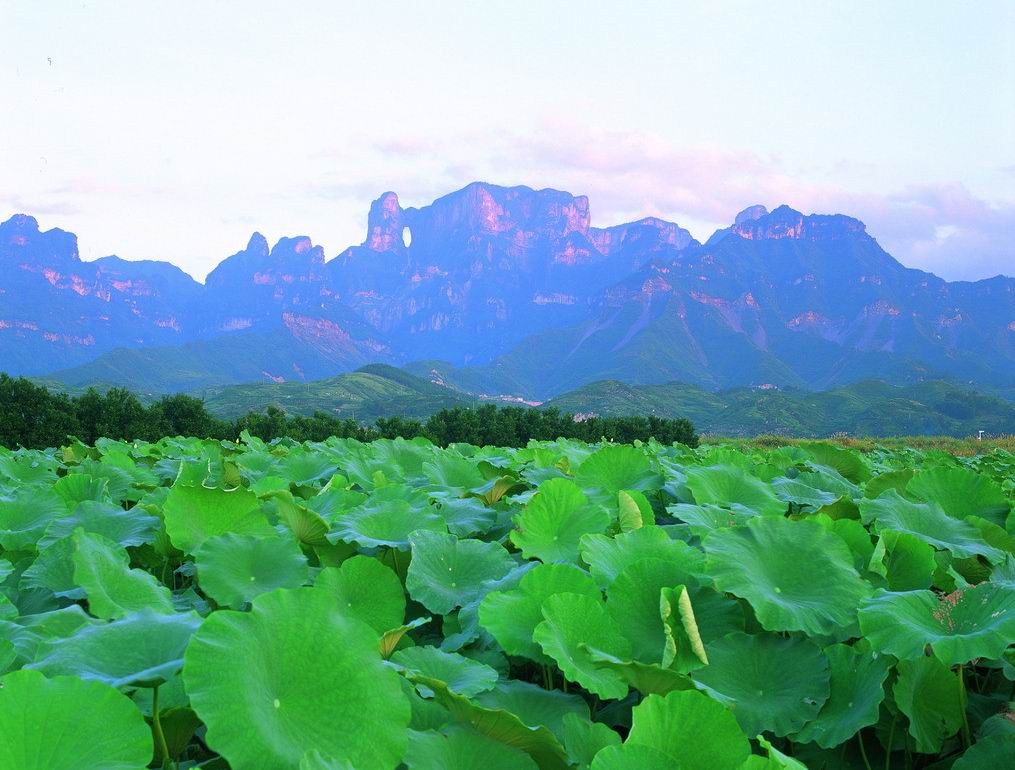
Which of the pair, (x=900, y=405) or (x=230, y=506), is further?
(x=900, y=405)

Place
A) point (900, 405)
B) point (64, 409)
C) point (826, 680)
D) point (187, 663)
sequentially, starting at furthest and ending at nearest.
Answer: point (900, 405) → point (64, 409) → point (826, 680) → point (187, 663)

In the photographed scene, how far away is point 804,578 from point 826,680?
0.87 ft

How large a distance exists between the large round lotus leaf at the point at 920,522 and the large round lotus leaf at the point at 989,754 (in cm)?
85

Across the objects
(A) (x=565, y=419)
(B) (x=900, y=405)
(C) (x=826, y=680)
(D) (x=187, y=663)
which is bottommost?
(B) (x=900, y=405)

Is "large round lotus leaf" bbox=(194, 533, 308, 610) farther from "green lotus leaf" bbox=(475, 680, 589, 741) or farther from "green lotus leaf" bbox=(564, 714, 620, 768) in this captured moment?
"green lotus leaf" bbox=(564, 714, 620, 768)

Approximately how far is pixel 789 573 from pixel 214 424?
75.3 feet

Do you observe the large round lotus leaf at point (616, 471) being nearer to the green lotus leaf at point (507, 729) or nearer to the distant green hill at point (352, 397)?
the green lotus leaf at point (507, 729)

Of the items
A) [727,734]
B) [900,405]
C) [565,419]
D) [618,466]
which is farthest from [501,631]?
[900,405]

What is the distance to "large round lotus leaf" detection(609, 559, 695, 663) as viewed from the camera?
1.33 metres

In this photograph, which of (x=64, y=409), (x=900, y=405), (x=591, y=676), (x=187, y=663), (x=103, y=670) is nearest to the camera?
(x=187, y=663)

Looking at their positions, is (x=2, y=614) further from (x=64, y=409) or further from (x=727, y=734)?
(x=64, y=409)

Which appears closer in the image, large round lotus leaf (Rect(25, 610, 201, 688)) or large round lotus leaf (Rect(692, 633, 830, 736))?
large round lotus leaf (Rect(25, 610, 201, 688))

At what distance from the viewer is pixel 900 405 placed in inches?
4417

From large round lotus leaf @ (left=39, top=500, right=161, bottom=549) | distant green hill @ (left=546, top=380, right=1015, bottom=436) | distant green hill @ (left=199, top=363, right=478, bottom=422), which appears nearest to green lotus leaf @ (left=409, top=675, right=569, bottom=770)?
large round lotus leaf @ (left=39, top=500, right=161, bottom=549)
